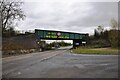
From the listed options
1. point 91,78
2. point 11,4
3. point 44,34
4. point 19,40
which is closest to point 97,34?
point 44,34

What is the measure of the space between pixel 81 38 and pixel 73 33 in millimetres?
6850

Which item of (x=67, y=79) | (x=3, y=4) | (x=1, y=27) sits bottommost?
(x=67, y=79)

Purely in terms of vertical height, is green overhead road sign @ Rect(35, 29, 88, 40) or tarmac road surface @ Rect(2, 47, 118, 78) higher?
green overhead road sign @ Rect(35, 29, 88, 40)

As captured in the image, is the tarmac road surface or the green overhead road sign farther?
the green overhead road sign

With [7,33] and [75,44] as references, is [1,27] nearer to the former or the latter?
[7,33]

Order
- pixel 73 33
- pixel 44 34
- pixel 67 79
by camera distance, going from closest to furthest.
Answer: pixel 67 79, pixel 44 34, pixel 73 33

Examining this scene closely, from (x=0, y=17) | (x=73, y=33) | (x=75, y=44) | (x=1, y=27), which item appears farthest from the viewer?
(x=75, y=44)

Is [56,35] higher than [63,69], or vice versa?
[56,35]

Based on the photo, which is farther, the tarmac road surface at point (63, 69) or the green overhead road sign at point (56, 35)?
the green overhead road sign at point (56, 35)

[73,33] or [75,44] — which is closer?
[73,33]

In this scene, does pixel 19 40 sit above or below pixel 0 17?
below

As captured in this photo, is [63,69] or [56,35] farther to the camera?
[56,35]

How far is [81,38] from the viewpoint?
351 feet

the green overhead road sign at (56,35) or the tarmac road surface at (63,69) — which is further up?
the green overhead road sign at (56,35)
